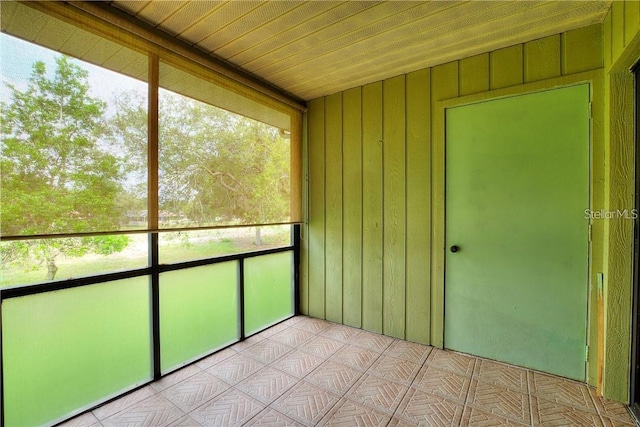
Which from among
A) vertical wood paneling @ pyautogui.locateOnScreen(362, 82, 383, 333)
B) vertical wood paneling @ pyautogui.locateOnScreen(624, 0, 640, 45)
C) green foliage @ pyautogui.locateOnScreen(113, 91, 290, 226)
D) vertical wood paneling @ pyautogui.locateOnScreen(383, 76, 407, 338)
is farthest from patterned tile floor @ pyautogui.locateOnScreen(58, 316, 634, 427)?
vertical wood paneling @ pyautogui.locateOnScreen(624, 0, 640, 45)

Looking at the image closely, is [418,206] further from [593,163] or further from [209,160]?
[209,160]

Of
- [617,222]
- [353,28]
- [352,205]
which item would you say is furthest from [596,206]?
[353,28]

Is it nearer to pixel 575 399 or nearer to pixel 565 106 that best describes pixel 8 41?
pixel 565 106

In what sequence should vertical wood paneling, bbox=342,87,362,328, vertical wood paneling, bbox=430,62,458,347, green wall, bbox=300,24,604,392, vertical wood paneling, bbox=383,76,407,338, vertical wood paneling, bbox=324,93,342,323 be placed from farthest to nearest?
vertical wood paneling, bbox=324,93,342,323 < vertical wood paneling, bbox=342,87,362,328 < vertical wood paneling, bbox=383,76,407,338 < vertical wood paneling, bbox=430,62,458,347 < green wall, bbox=300,24,604,392

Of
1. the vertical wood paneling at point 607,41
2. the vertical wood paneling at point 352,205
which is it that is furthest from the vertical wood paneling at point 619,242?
the vertical wood paneling at point 352,205

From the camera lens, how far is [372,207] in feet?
9.64

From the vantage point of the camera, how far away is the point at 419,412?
181cm

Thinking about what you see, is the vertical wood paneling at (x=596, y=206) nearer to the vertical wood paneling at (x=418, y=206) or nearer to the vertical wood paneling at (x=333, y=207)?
the vertical wood paneling at (x=418, y=206)

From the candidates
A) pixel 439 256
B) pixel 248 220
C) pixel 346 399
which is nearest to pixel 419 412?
pixel 346 399

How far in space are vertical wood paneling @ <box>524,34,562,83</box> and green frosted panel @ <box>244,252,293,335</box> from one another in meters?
2.79

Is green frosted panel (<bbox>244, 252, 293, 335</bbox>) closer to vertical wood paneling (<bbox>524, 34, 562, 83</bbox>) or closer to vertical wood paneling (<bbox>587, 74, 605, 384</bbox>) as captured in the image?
vertical wood paneling (<bbox>587, 74, 605, 384</bbox>)

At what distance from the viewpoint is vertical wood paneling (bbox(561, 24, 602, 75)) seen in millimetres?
1994

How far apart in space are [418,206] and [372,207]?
1.51 feet

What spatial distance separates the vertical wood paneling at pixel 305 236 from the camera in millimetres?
3391
